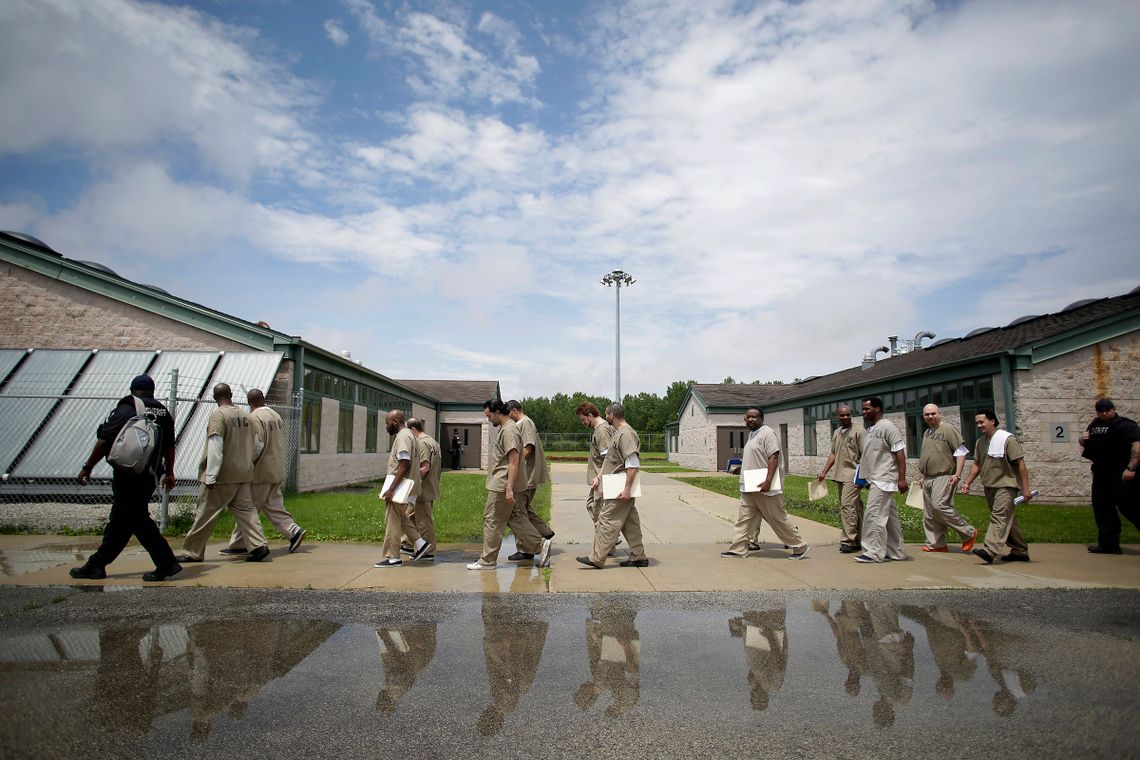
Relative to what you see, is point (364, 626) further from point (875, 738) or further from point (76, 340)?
point (76, 340)

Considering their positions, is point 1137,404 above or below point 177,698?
above

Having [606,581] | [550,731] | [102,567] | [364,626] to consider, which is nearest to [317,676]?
[364,626]

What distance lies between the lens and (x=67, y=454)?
10.5 meters

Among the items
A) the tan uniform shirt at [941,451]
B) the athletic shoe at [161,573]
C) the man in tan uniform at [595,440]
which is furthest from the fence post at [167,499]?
the tan uniform shirt at [941,451]

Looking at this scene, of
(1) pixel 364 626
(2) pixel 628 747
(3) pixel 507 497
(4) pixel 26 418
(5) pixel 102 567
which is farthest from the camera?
(4) pixel 26 418

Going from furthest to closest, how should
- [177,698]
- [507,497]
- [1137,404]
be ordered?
[1137,404] → [507,497] → [177,698]

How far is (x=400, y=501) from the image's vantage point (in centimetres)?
719

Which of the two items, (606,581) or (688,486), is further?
(688,486)

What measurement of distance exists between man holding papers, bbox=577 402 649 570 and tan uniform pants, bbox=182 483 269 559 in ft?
12.0

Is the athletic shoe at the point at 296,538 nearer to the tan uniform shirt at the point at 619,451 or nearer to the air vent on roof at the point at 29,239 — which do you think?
the tan uniform shirt at the point at 619,451

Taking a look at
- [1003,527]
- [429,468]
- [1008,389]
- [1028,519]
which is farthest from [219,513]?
[1008,389]

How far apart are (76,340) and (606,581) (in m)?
14.8

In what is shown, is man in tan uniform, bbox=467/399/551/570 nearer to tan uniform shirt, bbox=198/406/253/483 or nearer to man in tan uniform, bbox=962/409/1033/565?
tan uniform shirt, bbox=198/406/253/483

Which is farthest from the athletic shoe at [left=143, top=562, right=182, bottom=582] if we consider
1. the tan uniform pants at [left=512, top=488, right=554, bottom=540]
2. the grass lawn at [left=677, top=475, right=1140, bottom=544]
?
the grass lawn at [left=677, top=475, right=1140, bottom=544]
